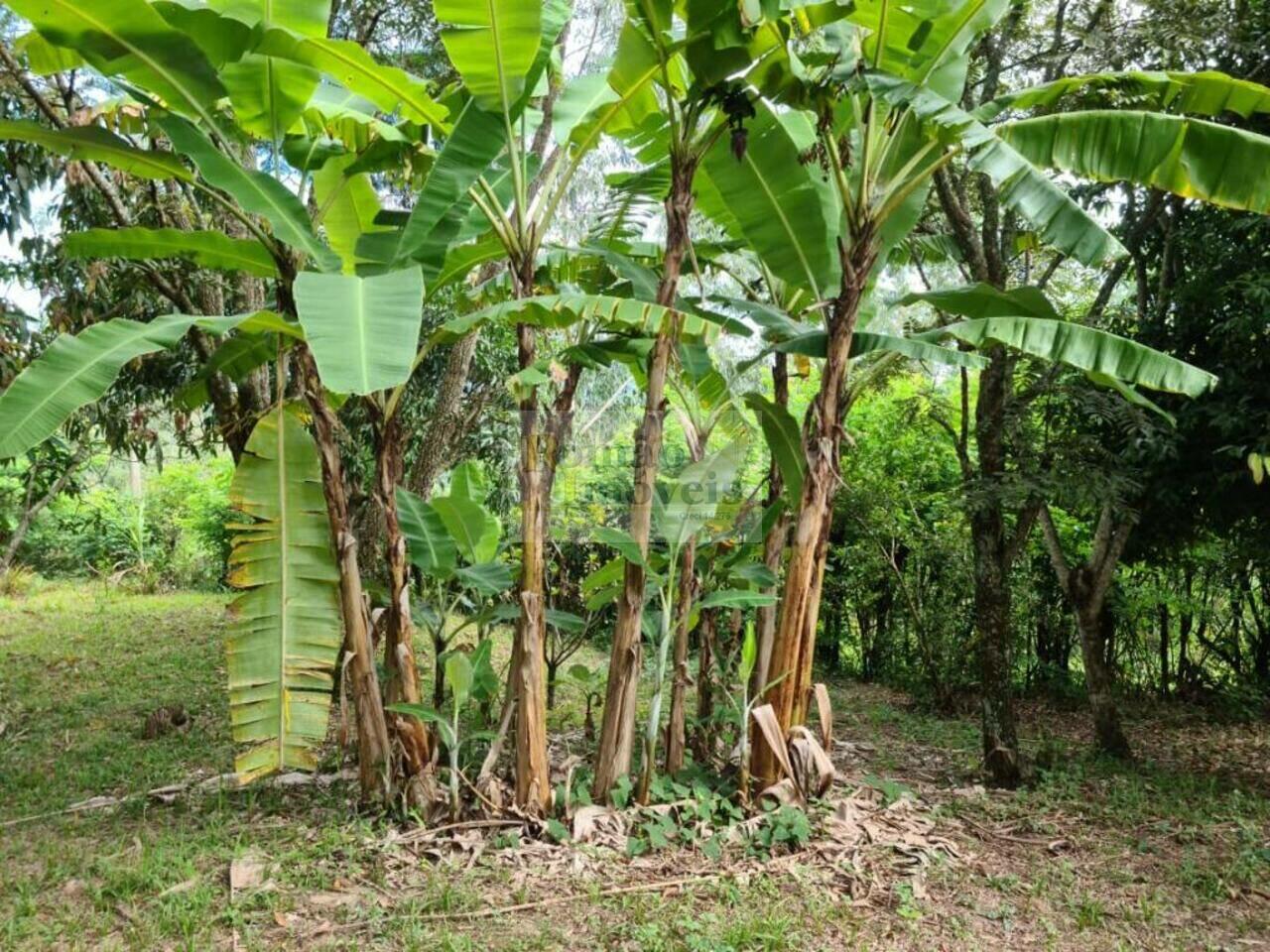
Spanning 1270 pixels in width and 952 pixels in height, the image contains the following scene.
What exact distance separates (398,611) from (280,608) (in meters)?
0.50

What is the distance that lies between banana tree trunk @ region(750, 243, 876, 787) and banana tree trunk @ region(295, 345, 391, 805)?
1.74m

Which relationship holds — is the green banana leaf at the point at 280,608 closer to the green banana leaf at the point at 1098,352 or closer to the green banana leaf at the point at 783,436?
the green banana leaf at the point at 783,436

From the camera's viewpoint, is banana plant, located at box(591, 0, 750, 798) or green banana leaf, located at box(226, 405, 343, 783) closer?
banana plant, located at box(591, 0, 750, 798)

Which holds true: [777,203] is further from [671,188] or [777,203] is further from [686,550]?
[686,550]

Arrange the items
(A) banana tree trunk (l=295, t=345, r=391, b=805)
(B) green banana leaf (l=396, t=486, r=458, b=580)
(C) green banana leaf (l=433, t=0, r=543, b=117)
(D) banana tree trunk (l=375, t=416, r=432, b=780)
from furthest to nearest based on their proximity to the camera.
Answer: (B) green banana leaf (l=396, t=486, r=458, b=580) < (D) banana tree trunk (l=375, t=416, r=432, b=780) < (A) banana tree trunk (l=295, t=345, r=391, b=805) < (C) green banana leaf (l=433, t=0, r=543, b=117)

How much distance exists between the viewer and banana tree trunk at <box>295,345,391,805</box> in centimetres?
363

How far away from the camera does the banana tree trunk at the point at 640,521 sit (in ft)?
12.1

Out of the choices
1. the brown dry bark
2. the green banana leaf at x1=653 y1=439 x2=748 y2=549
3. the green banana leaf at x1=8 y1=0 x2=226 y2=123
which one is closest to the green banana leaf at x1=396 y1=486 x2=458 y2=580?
the green banana leaf at x1=653 y1=439 x2=748 y2=549

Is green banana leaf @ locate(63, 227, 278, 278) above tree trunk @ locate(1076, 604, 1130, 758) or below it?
above

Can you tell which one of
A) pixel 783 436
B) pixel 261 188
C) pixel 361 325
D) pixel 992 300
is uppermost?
pixel 261 188

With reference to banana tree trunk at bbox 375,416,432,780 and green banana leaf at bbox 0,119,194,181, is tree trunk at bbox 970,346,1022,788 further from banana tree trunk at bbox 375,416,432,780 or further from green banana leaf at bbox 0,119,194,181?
green banana leaf at bbox 0,119,194,181

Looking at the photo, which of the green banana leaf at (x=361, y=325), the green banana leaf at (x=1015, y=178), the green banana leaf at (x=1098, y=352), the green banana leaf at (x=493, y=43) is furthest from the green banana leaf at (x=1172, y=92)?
the green banana leaf at (x=361, y=325)

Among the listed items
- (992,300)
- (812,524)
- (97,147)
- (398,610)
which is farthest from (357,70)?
(992,300)

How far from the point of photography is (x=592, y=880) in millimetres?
3410
